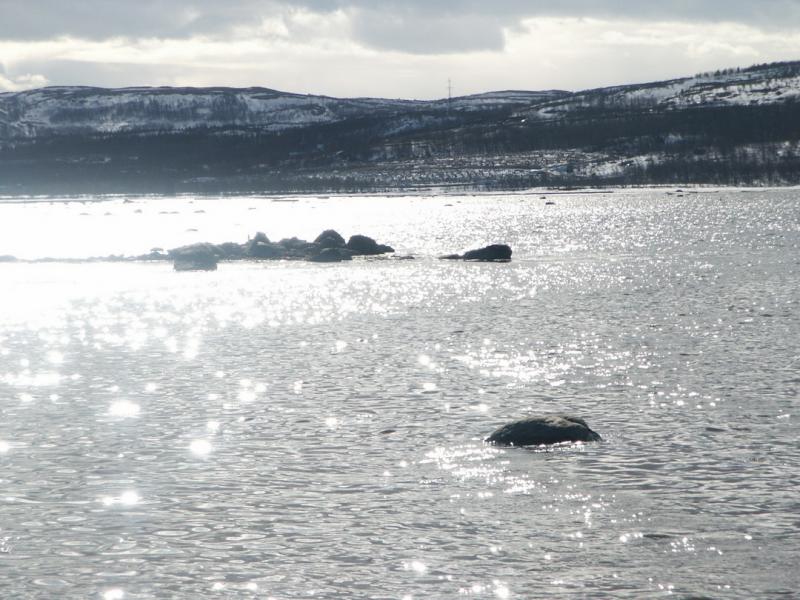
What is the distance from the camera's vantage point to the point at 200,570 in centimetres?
1395

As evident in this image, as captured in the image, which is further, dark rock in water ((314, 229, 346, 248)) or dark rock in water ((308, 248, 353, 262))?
dark rock in water ((314, 229, 346, 248))

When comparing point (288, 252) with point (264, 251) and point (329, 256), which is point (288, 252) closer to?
point (264, 251)

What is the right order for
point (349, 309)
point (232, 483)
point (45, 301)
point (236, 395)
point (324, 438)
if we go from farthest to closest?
point (45, 301) < point (349, 309) < point (236, 395) < point (324, 438) < point (232, 483)

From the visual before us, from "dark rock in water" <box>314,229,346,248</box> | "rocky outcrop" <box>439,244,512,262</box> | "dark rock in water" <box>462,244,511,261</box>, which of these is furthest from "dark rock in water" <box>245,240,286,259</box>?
"dark rock in water" <box>462,244,511,261</box>

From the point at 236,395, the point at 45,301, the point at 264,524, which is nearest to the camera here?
the point at 264,524

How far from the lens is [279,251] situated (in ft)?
255

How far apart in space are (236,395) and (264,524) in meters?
10.4

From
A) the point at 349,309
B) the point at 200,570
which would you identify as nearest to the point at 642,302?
the point at 349,309

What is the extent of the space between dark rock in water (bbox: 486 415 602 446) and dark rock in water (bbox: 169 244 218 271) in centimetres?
4998

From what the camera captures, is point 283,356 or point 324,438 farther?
point 283,356

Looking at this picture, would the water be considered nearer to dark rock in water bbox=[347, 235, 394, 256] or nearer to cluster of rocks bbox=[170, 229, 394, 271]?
cluster of rocks bbox=[170, 229, 394, 271]

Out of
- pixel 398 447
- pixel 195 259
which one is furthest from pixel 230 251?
pixel 398 447

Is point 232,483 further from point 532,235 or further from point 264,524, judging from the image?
point 532,235

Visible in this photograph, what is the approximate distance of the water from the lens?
14.0 m
